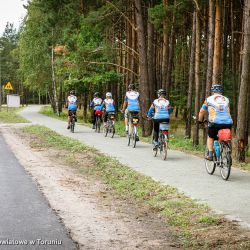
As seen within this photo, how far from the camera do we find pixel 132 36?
34312 mm

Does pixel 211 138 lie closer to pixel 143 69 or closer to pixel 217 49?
pixel 217 49

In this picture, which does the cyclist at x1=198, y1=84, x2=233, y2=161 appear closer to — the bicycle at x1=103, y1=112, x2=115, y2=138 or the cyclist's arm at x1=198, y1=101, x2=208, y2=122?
the cyclist's arm at x1=198, y1=101, x2=208, y2=122

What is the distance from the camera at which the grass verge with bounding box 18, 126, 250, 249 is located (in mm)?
6180

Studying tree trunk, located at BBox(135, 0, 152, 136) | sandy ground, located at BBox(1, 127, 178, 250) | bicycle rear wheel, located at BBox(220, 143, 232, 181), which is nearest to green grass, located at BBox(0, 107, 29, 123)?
tree trunk, located at BBox(135, 0, 152, 136)

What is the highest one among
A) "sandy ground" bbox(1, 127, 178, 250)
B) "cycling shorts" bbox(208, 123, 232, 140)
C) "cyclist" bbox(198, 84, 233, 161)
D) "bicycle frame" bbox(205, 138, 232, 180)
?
"cyclist" bbox(198, 84, 233, 161)

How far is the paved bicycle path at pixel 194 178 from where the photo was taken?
7.99m

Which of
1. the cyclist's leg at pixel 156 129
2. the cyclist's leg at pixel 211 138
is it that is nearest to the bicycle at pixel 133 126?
the cyclist's leg at pixel 156 129

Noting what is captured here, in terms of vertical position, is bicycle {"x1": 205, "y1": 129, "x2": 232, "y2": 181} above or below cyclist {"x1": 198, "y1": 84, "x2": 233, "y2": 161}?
below

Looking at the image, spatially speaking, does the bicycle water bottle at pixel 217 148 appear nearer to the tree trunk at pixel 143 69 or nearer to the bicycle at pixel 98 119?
the tree trunk at pixel 143 69

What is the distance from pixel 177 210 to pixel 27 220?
245 centimetres

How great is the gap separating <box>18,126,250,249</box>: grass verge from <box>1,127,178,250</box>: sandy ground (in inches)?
8.7

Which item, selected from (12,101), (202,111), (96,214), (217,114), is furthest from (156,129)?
(12,101)

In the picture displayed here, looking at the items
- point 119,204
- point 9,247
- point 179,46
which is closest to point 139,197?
point 119,204

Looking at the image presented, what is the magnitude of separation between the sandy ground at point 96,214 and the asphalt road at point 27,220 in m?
0.17
